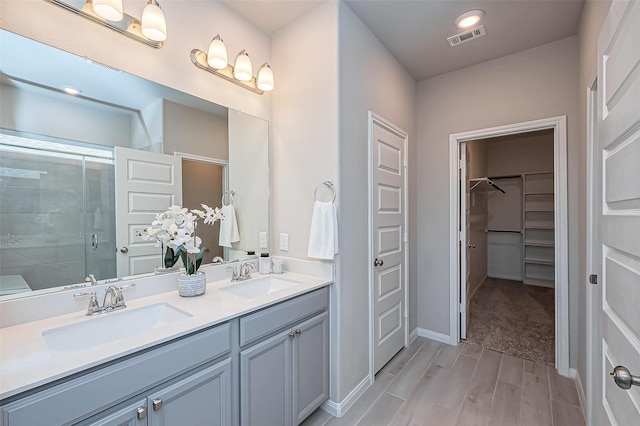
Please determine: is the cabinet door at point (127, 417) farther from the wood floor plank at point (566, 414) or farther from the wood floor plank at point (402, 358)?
the wood floor plank at point (566, 414)

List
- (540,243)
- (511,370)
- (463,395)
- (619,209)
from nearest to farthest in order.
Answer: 1. (619,209)
2. (463,395)
3. (511,370)
4. (540,243)

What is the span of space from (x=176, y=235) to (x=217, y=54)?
117 cm

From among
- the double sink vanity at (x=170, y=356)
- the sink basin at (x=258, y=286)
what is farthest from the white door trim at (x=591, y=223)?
the sink basin at (x=258, y=286)

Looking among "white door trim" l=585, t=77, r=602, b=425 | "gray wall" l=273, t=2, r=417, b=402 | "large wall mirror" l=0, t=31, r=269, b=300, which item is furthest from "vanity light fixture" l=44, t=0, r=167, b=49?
"white door trim" l=585, t=77, r=602, b=425

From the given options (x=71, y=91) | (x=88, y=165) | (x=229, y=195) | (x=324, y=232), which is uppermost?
(x=71, y=91)

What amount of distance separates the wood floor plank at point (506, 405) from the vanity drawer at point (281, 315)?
135 centimetres

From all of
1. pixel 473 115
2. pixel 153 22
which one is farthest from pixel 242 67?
pixel 473 115

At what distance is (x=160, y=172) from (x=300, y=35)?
55.6 inches

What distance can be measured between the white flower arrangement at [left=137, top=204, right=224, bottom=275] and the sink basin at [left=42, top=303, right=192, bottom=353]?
0.28 meters

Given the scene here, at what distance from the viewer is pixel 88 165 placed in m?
1.41

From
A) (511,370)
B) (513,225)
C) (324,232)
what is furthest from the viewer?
(513,225)

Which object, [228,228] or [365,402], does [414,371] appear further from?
[228,228]

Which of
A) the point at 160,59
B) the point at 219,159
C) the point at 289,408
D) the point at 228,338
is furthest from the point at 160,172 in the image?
the point at 289,408

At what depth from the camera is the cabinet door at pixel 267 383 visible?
137cm
